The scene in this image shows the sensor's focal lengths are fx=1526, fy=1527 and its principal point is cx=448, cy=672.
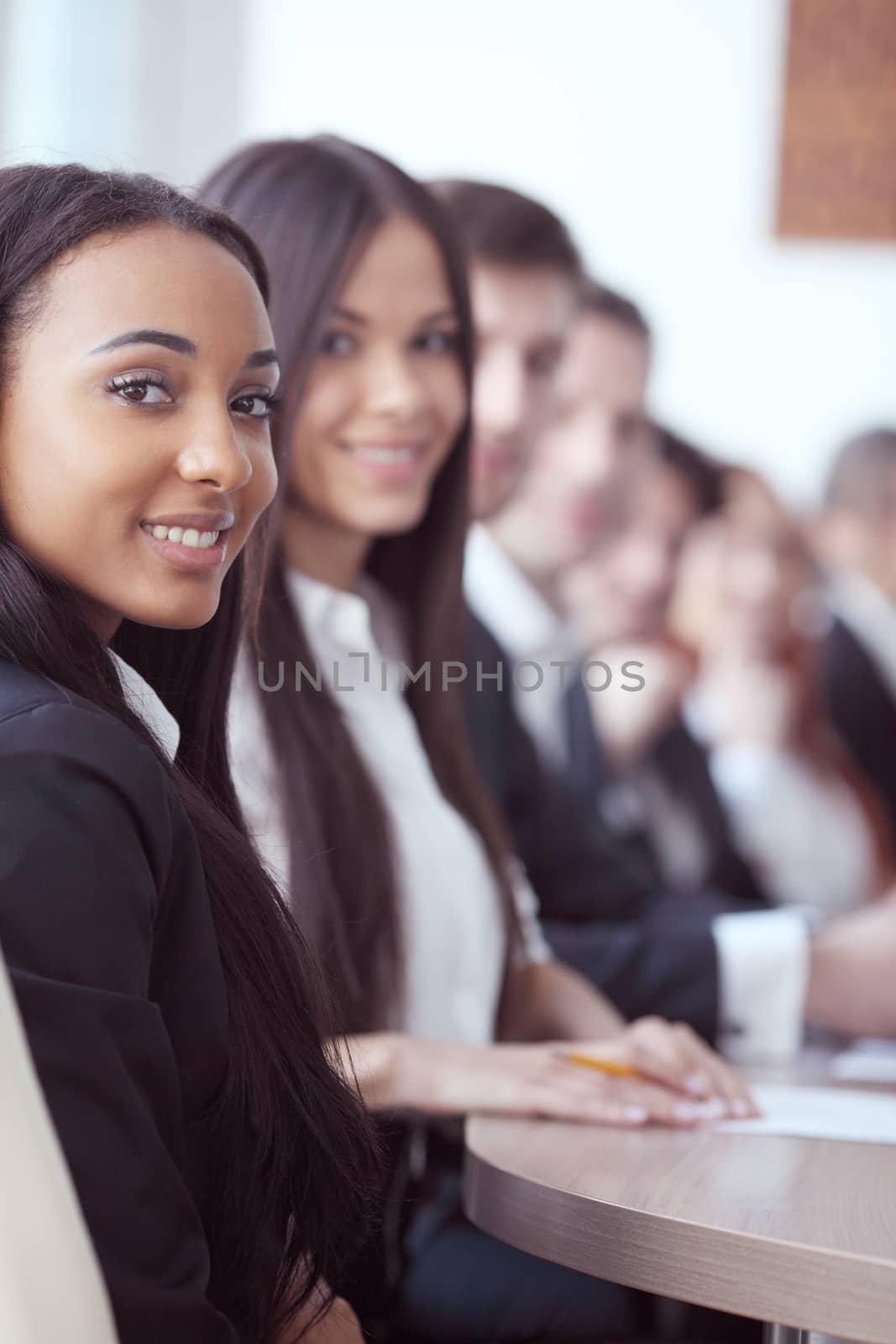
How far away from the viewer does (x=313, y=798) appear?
1243 millimetres

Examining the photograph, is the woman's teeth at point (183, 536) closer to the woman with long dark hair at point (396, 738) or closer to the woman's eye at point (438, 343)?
the woman with long dark hair at point (396, 738)

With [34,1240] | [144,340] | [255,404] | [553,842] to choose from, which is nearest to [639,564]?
[553,842]

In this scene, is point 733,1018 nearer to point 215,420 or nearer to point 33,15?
point 215,420

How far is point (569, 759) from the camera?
93.4 inches

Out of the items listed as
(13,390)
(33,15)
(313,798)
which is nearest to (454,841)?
(313,798)

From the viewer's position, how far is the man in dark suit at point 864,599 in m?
2.99

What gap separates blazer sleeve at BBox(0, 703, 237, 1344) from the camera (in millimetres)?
576

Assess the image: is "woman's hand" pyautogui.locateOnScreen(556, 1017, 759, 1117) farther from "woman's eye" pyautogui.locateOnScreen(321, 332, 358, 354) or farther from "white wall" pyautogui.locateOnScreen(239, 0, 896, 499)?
"white wall" pyautogui.locateOnScreen(239, 0, 896, 499)

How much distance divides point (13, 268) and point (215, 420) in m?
0.12

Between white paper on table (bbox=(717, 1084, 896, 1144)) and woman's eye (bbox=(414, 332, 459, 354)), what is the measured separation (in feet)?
2.36

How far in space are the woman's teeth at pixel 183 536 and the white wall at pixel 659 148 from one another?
82.4 inches

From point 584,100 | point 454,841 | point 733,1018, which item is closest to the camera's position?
point 454,841

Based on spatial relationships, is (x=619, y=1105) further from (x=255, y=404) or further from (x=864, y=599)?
(x=864, y=599)

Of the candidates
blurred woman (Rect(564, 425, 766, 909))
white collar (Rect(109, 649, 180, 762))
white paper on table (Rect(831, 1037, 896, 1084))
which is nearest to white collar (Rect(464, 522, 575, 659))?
blurred woman (Rect(564, 425, 766, 909))
